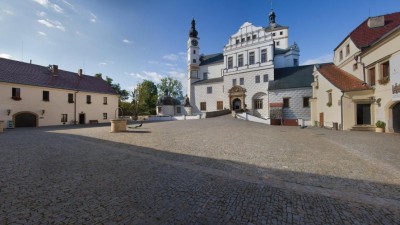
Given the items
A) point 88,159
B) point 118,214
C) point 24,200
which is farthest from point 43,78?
point 118,214

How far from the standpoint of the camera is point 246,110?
3691cm

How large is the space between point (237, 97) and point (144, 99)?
104 ft

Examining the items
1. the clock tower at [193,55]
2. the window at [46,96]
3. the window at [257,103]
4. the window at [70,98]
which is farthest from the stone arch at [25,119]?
the window at [257,103]

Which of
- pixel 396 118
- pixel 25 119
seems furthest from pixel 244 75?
pixel 25 119

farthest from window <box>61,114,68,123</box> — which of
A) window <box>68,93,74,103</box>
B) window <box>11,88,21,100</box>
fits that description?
window <box>11,88,21,100</box>

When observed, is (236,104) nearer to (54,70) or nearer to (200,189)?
(54,70)

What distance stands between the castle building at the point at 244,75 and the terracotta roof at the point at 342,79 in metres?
8.68

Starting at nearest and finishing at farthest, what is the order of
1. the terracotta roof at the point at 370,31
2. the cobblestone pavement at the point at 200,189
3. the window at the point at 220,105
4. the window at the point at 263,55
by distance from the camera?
the cobblestone pavement at the point at 200,189 → the terracotta roof at the point at 370,31 → the window at the point at 263,55 → the window at the point at 220,105

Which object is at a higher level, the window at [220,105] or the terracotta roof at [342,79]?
the terracotta roof at [342,79]

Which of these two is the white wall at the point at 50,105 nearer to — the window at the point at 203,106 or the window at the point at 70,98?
the window at the point at 70,98

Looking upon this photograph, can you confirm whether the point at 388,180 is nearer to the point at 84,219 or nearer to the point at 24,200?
the point at 84,219

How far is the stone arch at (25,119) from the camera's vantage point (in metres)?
24.4

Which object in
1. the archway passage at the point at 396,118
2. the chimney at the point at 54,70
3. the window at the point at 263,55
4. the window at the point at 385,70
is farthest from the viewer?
the window at the point at 263,55

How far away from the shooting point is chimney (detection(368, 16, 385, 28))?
765 inches
